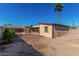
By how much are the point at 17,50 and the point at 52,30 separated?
825 millimetres

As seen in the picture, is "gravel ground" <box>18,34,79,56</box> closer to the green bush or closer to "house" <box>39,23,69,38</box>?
"house" <box>39,23,69,38</box>

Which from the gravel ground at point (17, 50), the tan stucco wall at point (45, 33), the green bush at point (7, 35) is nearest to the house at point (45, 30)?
the tan stucco wall at point (45, 33)

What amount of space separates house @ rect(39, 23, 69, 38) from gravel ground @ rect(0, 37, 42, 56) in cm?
41

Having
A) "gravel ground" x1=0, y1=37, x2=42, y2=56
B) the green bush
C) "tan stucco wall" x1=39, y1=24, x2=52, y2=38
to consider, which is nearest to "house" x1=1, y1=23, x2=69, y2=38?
"tan stucco wall" x1=39, y1=24, x2=52, y2=38

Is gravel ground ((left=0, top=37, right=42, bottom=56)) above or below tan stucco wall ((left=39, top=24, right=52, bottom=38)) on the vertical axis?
below

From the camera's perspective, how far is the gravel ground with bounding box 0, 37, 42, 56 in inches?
365

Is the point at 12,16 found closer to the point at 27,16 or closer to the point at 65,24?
the point at 27,16

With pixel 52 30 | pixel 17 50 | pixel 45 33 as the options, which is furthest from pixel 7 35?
pixel 52 30

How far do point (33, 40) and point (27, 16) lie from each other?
51 centimetres

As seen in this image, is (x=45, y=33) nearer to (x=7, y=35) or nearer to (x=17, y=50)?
(x=17, y=50)

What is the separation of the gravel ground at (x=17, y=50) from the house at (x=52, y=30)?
16.0 inches

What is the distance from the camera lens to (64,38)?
A: 9.31 m

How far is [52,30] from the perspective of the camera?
9383mm

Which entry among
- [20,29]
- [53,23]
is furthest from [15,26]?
[53,23]
